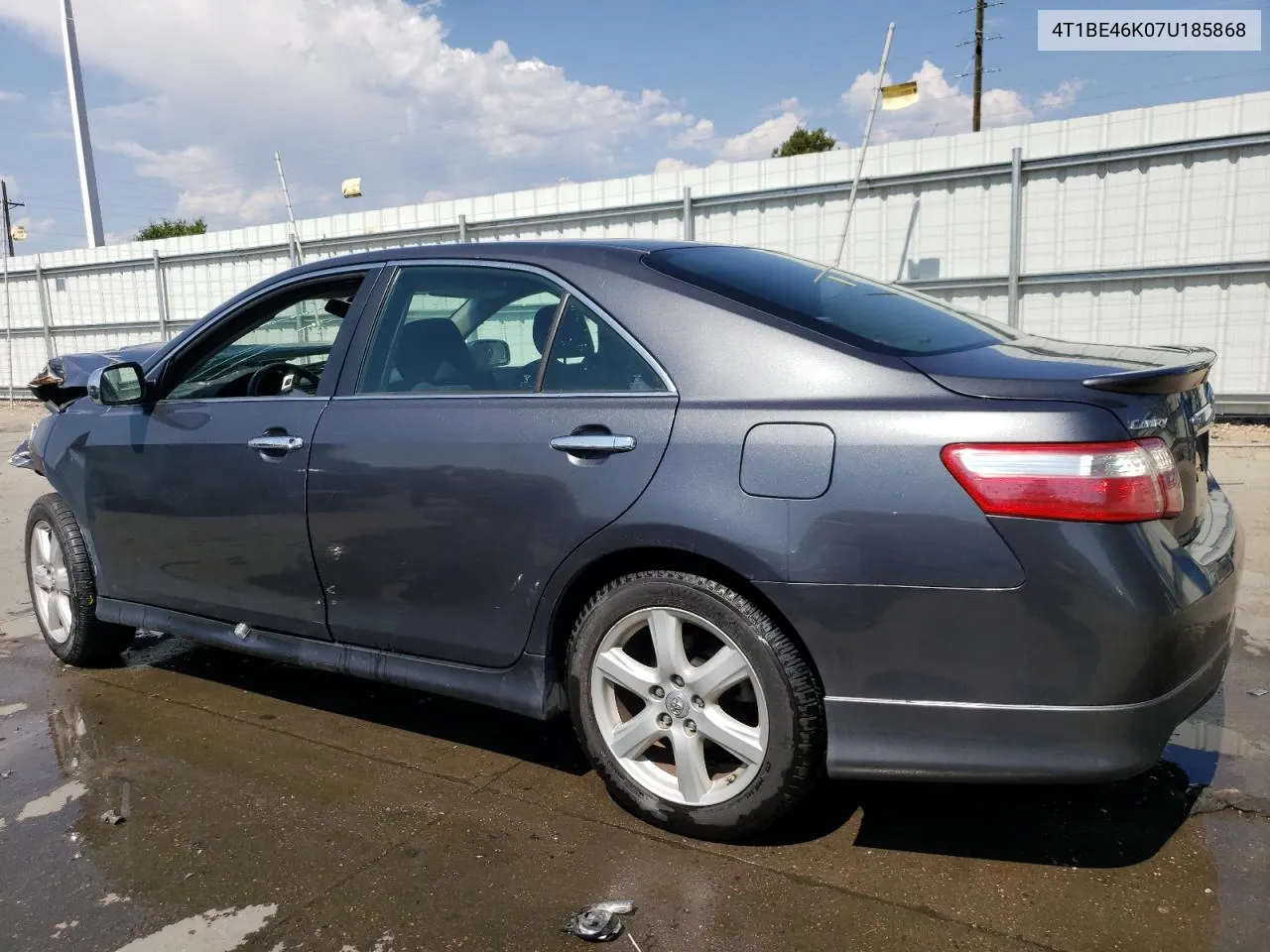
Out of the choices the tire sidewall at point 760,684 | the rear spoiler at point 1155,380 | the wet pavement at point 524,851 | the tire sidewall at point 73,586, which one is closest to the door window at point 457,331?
the tire sidewall at point 760,684

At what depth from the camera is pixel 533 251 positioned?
309cm

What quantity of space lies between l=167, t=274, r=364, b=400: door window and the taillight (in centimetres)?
223

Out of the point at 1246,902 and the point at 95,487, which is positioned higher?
the point at 95,487

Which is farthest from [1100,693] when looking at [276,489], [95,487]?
[95,487]

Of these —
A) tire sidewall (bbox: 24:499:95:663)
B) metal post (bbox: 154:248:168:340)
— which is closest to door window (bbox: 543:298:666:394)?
tire sidewall (bbox: 24:499:95:663)

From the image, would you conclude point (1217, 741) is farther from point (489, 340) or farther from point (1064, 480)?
point (489, 340)

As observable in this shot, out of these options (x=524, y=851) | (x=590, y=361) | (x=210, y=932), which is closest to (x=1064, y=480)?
(x=590, y=361)

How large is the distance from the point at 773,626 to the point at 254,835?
63.4 inches

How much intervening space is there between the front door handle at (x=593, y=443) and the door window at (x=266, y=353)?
1.19m

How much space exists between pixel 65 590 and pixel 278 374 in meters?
1.46

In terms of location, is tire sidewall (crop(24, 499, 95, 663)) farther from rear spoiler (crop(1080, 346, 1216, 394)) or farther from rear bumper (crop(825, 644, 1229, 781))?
rear spoiler (crop(1080, 346, 1216, 394))

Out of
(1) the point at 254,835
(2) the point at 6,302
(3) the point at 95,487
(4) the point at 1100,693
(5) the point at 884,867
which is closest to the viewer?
(4) the point at 1100,693

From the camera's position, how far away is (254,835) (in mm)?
2869

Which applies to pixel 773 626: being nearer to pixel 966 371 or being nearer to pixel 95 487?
pixel 966 371
